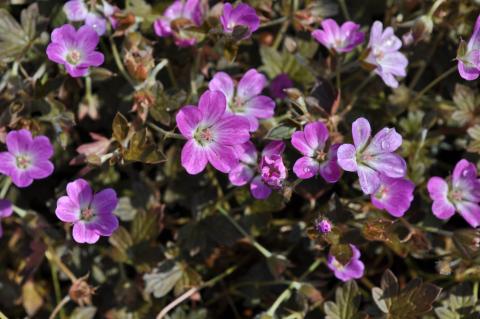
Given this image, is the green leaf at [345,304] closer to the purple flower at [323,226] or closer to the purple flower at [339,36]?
the purple flower at [323,226]

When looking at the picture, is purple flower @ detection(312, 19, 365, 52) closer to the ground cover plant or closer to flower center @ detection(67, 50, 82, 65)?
the ground cover plant

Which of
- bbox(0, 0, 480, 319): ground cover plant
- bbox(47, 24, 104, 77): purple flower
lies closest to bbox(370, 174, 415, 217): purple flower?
bbox(0, 0, 480, 319): ground cover plant

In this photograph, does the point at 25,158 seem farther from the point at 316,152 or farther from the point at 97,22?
the point at 316,152

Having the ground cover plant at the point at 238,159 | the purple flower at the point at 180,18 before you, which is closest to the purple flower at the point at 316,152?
the ground cover plant at the point at 238,159

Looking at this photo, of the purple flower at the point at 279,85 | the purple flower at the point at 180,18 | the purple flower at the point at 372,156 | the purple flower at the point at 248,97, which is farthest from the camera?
the purple flower at the point at 279,85

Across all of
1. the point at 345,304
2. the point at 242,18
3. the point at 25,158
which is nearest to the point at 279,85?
the point at 242,18

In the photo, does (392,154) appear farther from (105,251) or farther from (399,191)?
(105,251)

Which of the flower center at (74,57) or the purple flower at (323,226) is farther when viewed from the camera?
the flower center at (74,57)
